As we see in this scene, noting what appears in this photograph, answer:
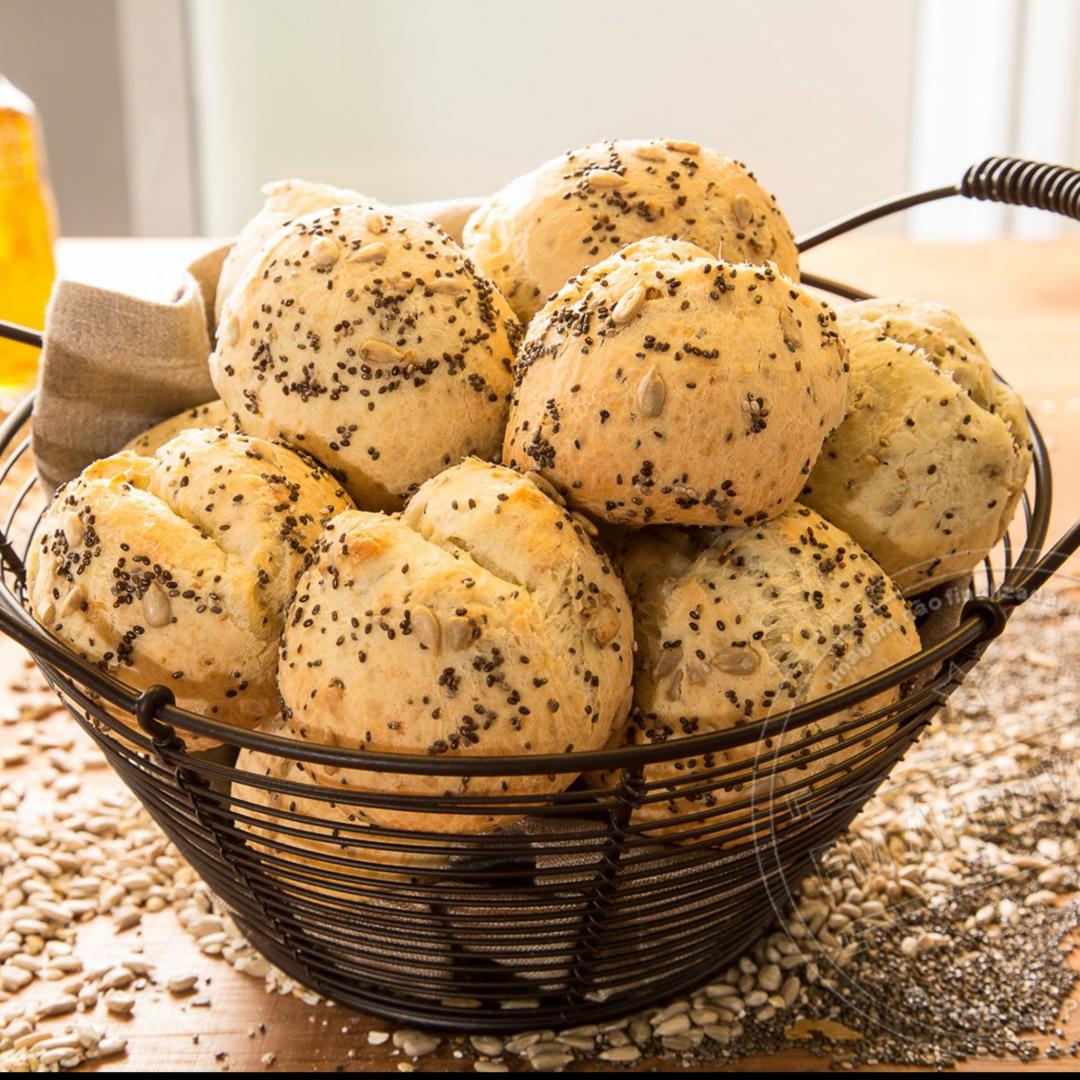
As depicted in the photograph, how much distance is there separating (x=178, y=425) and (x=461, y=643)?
0.58 metres

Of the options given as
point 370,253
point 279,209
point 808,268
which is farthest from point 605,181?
point 808,268

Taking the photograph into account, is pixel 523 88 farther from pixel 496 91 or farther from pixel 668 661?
pixel 668 661

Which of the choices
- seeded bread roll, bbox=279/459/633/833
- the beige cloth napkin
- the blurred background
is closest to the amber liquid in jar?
the beige cloth napkin

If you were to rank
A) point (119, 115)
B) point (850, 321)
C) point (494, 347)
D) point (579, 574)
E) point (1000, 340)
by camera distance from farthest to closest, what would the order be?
1. point (119, 115)
2. point (1000, 340)
3. point (850, 321)
4. point (494, 347)
5. point (579, 574)


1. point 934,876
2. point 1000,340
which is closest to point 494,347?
point 934,876

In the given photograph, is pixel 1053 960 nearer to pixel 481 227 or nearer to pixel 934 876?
pixel 934 876

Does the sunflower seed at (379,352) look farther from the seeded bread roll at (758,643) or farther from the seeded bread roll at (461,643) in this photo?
the seeded bread roll at (758,643)

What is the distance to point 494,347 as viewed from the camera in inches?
43.2

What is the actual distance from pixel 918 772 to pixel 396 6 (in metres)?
3.11

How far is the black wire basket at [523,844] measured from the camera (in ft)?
2.85

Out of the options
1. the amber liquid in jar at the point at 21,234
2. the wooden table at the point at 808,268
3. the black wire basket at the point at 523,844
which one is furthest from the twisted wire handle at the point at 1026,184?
the amber liquid in jar at the point at 21,234

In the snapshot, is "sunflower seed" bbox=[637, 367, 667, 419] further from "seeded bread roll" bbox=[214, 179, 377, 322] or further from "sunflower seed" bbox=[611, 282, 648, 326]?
"seeded bread roll" bbox=[214, 179, 377, 322]

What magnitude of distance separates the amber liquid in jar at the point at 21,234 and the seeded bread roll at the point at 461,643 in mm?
1459

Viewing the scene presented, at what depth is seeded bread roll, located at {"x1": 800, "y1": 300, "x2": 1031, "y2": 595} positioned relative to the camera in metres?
1.12
